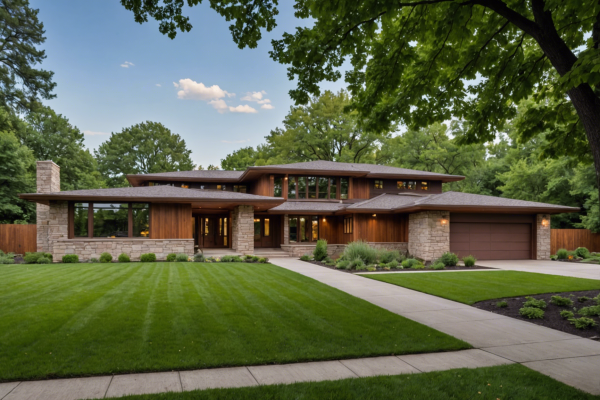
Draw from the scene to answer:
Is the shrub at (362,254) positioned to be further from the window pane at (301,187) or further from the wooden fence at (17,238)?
the wooden fence at (17,238)

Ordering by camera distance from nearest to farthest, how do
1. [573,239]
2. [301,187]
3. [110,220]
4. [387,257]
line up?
1. [387,257]
2. [110,220]
3. [573,239]
4. [301,187]

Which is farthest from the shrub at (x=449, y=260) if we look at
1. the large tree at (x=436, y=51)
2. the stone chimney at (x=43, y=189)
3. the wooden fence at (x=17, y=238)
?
the wooden fence at (x=17, y=238)

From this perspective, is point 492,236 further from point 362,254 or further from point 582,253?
point 362,254

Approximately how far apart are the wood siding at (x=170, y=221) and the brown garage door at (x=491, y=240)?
13208 millimetres

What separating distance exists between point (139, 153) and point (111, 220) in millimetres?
Result: 30761

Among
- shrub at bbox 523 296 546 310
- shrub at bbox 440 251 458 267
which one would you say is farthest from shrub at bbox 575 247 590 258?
shrub at bbox 523 296 546 310

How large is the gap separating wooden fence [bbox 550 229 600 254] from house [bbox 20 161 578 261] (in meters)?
3.77

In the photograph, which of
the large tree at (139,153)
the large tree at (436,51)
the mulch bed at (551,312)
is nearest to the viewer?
the large tree at (436,51)

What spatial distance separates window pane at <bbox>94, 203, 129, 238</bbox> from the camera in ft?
57.1

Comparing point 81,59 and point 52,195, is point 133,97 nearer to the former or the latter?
point 81,59

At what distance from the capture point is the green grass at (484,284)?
30.7 feet

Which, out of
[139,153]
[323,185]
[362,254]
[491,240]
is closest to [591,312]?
[362,254]

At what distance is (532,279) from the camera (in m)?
11.8

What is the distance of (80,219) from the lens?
56.7 feet
